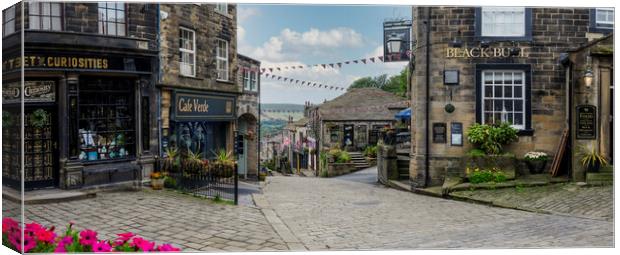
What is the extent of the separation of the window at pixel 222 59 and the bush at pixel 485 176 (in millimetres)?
4090

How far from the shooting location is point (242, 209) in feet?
23.8

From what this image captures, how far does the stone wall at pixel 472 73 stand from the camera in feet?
27.1

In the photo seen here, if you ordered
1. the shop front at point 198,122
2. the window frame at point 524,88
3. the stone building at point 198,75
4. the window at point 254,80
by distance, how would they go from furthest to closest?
the window frame at point 524,88 < the window at point 254,80 < the shop front at point 198,122 < the stone building at point 198,75

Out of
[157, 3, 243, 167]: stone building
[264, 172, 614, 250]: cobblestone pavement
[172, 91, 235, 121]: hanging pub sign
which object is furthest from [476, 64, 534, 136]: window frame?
[172, 91, 235, 121]: hanging pub sign

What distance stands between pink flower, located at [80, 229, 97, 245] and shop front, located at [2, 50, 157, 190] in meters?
0.66

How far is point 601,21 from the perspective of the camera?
7.95 m

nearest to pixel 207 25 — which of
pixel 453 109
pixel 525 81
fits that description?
pixel 453 109

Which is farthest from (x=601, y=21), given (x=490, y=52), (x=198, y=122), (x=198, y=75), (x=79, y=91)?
(x=79, y=91)

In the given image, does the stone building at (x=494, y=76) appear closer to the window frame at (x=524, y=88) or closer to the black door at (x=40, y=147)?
the window frame at (x=524, y=88)

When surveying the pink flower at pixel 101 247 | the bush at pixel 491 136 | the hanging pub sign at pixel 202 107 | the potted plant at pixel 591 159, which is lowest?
the pink flower at pixel 101 247

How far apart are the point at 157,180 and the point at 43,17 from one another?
7.46 feet

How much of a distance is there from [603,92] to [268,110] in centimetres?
492

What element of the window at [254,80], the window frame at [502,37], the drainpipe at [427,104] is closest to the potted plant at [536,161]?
the drainpipe at [427,104]

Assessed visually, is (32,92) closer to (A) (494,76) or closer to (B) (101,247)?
(B) (101,247)
